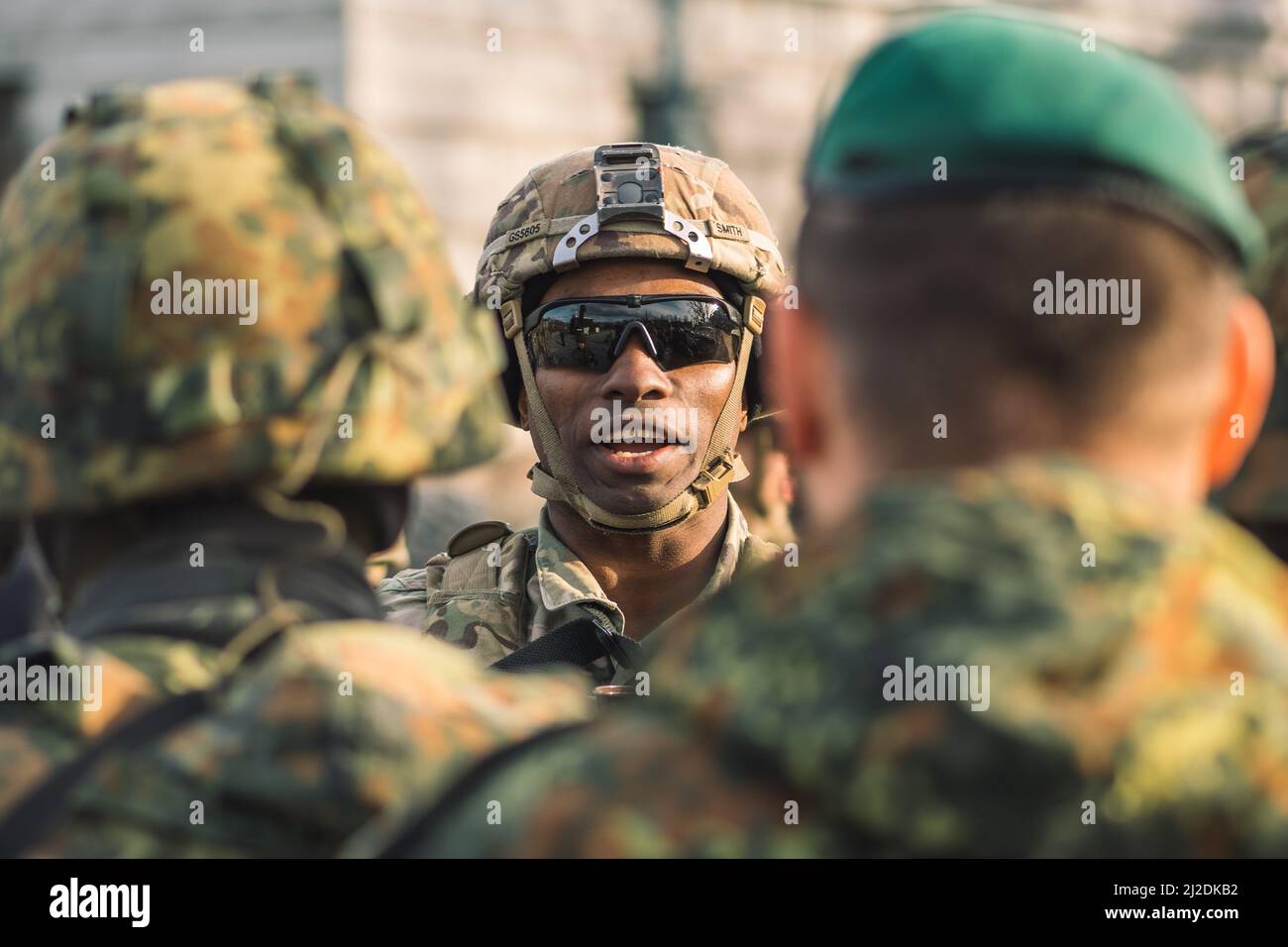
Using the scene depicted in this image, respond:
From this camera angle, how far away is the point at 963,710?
5.95 ft

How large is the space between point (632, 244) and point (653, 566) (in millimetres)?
744

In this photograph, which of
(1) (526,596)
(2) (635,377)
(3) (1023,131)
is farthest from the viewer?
(1) (526,596)

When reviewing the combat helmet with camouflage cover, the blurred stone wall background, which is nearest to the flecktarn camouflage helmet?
the combat helmet with camouflage cover

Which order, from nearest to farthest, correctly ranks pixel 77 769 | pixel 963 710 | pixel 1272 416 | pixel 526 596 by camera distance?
pixel 963 710, pixel 77 769, pixel 1272 416, pixel 526 596

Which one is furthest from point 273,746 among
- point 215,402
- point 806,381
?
point 806,381

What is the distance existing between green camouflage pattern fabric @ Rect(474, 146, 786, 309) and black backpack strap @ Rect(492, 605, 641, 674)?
963 millimetres

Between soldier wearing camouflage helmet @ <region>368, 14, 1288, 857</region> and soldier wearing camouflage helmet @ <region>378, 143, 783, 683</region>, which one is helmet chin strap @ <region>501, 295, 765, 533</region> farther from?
soldier wearing camouflage helmet @ <region>368, 14, 1288, 857</region>

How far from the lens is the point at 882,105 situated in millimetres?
2215

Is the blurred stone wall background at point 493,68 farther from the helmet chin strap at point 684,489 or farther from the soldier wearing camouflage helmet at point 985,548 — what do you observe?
the soldier wearing camouflage helmet at point 985,548

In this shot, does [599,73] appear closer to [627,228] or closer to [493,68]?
[493,68]

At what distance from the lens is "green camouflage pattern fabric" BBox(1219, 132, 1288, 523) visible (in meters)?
3.50

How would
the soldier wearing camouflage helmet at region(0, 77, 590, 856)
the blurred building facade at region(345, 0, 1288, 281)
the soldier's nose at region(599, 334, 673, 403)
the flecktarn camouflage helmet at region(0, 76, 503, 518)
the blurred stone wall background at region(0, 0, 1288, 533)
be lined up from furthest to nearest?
the blurred building facade at region(345, 0, 1288, 281) < the blurred stone wall background at region(0, 0, 1288, 533) < the soldier's nose at region(599, 334, 673, 403) < the flecktarn camouflage helmet at region(0, 76, 503, 518) < the soldier wearing camouflage helmet at region(0, 77, 590, 856)

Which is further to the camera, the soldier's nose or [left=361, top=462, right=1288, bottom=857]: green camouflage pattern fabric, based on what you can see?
the soldier's nose
